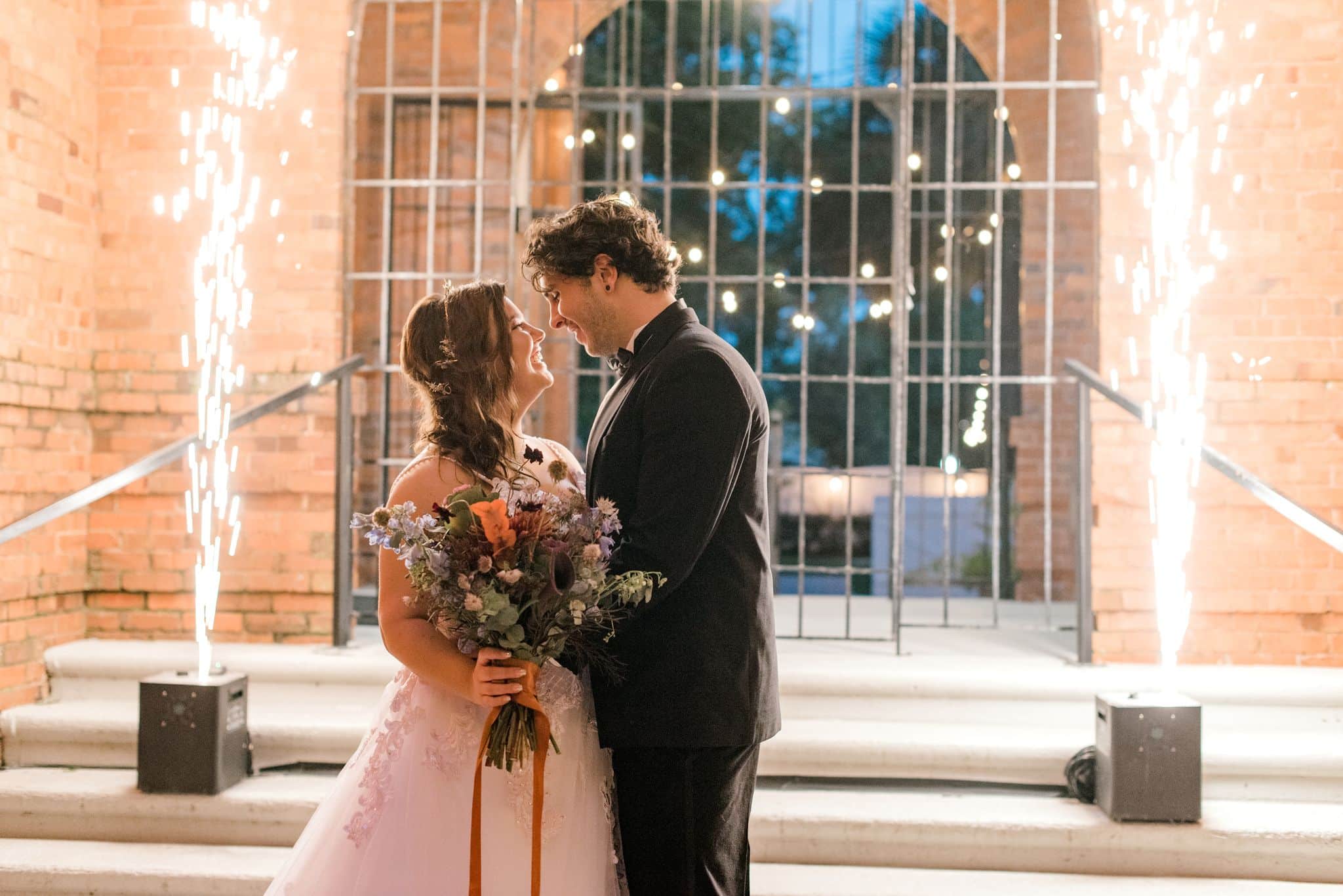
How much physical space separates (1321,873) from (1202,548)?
150 cm

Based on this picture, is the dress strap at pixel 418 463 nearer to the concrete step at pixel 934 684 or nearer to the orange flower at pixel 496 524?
the orange flower at pixel 496 524

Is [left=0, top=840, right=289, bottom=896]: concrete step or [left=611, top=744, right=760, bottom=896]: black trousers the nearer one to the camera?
[left=611, top=744, right=760, bottom=896]: black trousers

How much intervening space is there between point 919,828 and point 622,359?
6.33 feet

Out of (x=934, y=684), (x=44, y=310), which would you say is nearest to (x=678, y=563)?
(x=934, y=684)

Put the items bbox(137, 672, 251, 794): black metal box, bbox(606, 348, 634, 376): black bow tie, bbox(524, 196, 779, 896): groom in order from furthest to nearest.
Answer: bbox(137, 672, 251, 794): black metal box
bbox(606, 348, 634, 376): black bow tie
bbox(524, 196, 779, 896): groom

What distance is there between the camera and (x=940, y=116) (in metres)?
8.46

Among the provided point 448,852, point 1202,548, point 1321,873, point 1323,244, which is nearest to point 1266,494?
point 1202,548

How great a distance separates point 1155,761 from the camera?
3189 millimetres

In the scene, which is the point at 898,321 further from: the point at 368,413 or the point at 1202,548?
the point at 368,413

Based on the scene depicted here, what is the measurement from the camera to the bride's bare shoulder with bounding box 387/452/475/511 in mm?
1994

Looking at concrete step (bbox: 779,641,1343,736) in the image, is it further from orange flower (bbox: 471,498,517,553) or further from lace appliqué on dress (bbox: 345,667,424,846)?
orange flower (bbox: 471,498,517,553)

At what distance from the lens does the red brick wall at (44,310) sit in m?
4.08

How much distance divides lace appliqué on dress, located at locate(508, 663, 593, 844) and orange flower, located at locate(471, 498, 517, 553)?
1.30 feet

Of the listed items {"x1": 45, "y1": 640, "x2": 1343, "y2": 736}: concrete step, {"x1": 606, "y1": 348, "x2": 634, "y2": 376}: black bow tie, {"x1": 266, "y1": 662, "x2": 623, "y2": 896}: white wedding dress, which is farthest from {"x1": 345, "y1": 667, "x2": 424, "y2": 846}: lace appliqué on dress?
{"x1": 45, "y1": 640, "x2": 1343, "y2": 736}: concrete step
